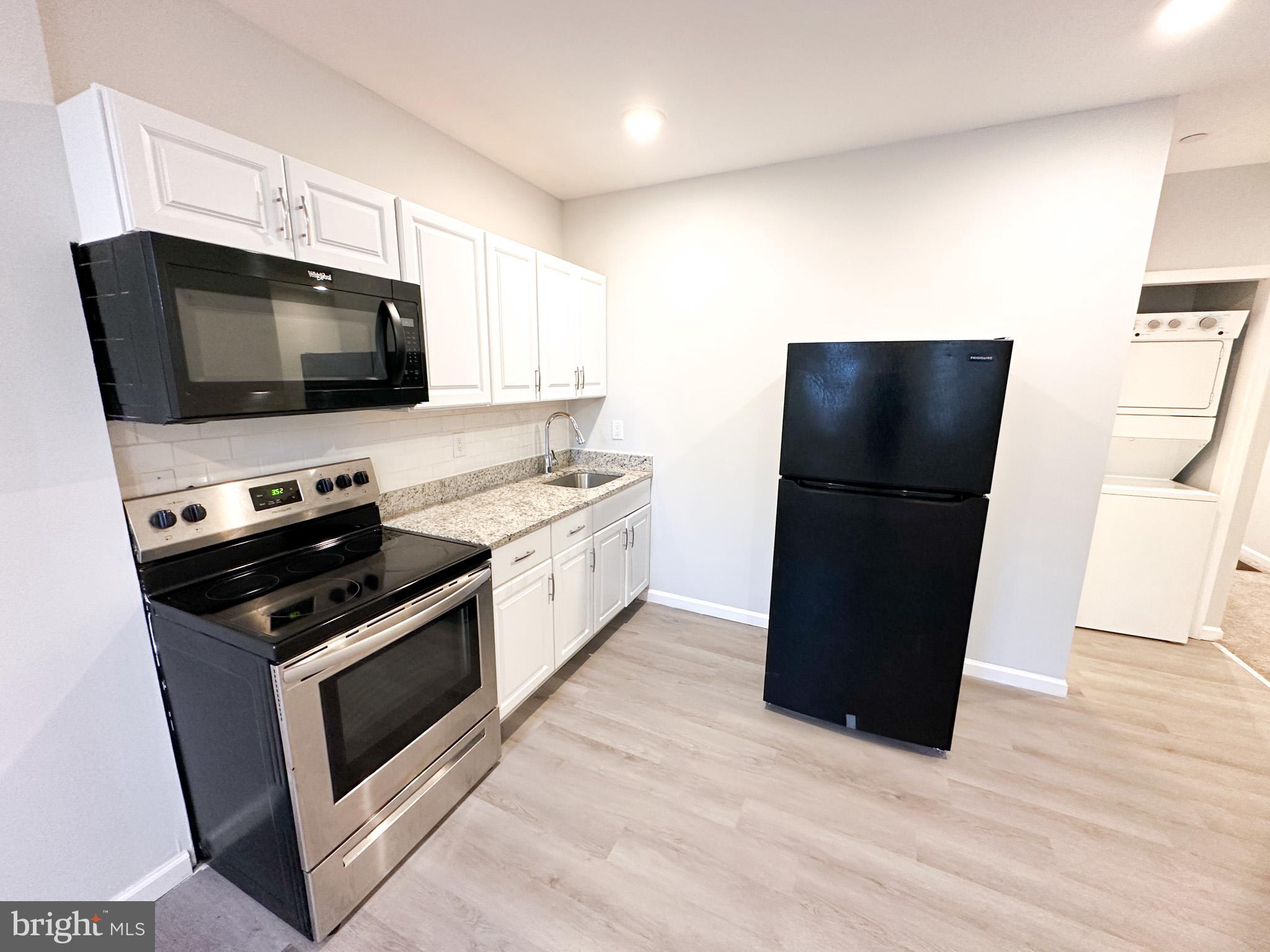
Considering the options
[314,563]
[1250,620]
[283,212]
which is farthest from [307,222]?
[1250,620]

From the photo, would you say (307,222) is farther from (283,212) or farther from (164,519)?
(164,519)

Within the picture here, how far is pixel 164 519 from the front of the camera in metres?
1.40

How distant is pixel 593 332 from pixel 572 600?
1626mm

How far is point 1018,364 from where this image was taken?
2.33m

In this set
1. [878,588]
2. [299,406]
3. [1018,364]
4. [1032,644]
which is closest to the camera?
[299,406]

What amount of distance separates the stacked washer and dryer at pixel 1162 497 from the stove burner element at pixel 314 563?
12.8 ft

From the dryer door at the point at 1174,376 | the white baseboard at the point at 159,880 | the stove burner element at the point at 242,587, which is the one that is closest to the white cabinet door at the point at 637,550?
the stove burner element at the point at 242,587

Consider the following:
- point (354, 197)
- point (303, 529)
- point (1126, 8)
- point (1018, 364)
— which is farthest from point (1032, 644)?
point (354, 197)

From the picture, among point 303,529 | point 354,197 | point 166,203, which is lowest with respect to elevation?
point 303,529

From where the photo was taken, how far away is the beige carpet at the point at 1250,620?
2867 mm

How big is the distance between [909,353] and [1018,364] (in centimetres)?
92

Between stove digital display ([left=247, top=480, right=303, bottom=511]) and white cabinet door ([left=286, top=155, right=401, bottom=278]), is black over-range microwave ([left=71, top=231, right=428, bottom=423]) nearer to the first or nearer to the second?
white cabinet door ([left=286, top=155, right=401, bottom=278])

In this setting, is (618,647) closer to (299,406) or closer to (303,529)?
(303,529)

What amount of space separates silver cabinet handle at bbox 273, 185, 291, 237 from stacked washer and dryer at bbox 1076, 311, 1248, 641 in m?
3.93
